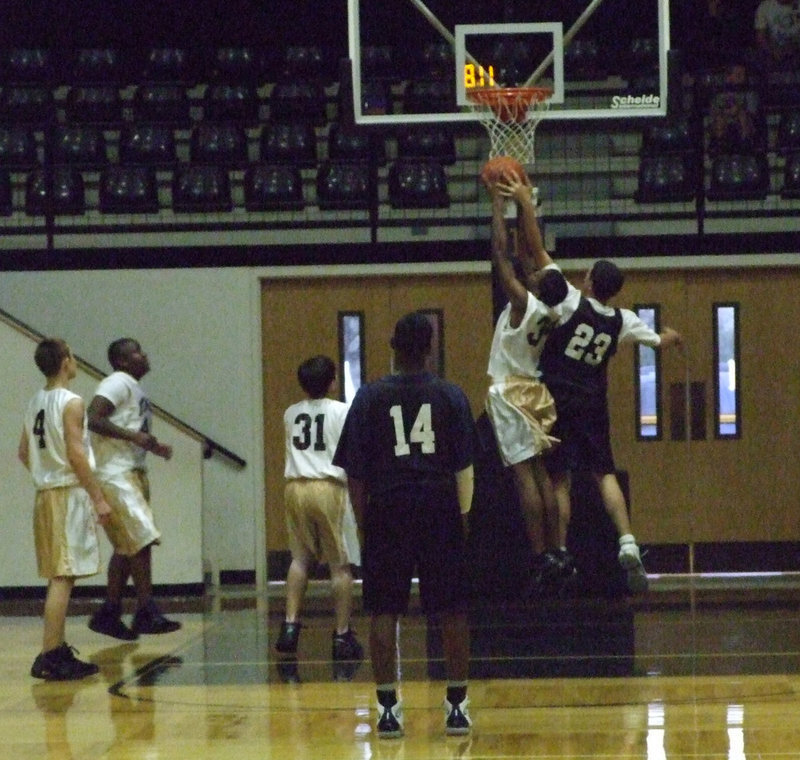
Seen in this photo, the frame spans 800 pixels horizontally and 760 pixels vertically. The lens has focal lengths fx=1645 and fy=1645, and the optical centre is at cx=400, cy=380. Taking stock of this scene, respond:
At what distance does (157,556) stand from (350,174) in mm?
3874

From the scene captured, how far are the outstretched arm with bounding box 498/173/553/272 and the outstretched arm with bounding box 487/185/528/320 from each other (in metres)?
0.07

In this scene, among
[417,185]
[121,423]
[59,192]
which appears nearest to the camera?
[121,423]

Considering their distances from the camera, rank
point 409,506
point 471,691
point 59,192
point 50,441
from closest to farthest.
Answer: point 409,506 < point 471,691 < point 50,441 < point 59,192

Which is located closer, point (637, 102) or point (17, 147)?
point (637, 102)

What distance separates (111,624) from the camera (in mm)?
9438

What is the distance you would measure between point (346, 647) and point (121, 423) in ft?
6.46

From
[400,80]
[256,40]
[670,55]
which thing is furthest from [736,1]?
[670,55]

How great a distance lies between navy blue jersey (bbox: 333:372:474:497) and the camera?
259 inches

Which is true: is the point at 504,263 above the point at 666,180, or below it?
below

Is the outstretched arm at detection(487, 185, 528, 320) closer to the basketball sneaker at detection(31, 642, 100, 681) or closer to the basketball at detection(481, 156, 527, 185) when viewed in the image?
the basketball at detection(481, 156, 527, 185)

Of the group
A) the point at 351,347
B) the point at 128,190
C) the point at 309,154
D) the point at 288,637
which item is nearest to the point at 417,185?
the point at 309,154

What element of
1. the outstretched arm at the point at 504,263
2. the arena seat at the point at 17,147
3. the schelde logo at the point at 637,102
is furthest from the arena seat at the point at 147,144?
the outstretched arm at the point at 504,263

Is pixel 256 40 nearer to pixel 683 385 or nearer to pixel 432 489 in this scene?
pixel 683 385

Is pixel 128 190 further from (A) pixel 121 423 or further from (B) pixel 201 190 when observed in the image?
(A) pixel 121 423
